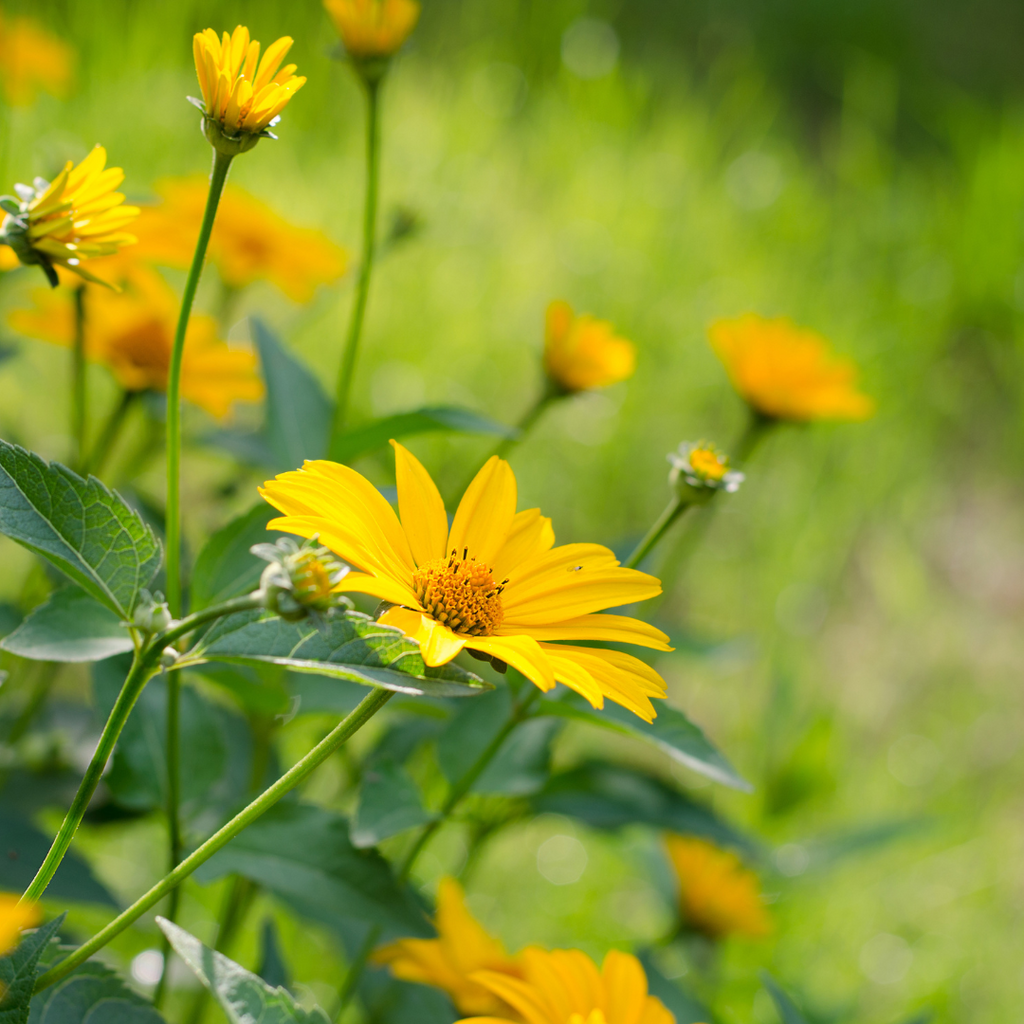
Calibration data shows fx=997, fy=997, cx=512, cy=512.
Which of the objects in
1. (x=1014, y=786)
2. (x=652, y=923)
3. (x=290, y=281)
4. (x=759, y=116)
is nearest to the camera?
(x=290, y=281)

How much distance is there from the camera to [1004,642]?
5.77 ft

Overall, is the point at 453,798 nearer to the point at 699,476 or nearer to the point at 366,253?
the point at 699,476

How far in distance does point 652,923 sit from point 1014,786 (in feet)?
2.16

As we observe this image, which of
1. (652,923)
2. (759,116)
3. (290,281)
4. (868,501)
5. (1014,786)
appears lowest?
(652,923)

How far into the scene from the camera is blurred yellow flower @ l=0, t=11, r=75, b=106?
1200 millimetres

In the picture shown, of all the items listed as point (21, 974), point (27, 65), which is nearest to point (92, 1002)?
point (21, 974)

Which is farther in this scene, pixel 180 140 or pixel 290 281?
pixel 180 140

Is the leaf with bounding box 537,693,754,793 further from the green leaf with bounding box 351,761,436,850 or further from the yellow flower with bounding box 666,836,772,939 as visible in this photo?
the yellow flower with bounding box 666,836,772,939

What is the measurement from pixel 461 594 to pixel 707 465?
7.0 inches

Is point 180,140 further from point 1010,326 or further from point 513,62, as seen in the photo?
point 1010,326

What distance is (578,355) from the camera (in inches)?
29.1

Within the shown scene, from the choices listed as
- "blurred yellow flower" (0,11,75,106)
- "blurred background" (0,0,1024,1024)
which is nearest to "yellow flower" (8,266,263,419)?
"blurred background" (0,0,1024,1024)

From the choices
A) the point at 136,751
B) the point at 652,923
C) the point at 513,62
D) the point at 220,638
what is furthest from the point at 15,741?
the point at 513,62

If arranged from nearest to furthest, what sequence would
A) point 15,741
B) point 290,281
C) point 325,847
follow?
point 325,847 → point 15,741 → point 290,281
